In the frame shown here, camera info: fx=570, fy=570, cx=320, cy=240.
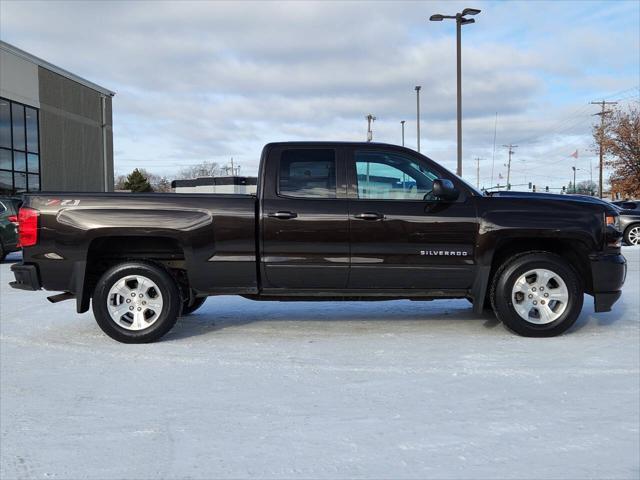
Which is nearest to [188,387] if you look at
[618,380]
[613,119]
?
[618,380]

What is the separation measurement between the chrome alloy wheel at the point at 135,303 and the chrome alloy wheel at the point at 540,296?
333cm

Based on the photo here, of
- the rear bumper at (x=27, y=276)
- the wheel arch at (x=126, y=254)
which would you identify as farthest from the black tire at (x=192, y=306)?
the rear bumper at (x=27, y=276)

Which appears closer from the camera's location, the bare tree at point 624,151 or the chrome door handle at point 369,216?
the chrome door handle at point 369,216

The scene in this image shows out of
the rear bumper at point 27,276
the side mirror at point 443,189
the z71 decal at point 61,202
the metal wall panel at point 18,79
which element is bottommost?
the rear bumper at point 27,276

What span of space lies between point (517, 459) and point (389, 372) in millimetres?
1479

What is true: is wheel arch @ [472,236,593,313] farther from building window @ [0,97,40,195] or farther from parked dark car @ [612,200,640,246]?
building window @ [0,97,40,195]

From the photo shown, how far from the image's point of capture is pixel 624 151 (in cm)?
4334

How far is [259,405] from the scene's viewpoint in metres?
3.69

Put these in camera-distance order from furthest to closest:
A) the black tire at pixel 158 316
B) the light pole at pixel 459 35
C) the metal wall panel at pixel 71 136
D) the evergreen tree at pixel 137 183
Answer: the evergreen tree at pixel 137 183, the metal wall panel at pixel 71 136, the light pole at pixel 459 35, the black tire at pixel 158 316

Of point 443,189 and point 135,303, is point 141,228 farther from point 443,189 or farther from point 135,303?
point 443,189

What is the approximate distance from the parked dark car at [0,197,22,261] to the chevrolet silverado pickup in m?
9.17

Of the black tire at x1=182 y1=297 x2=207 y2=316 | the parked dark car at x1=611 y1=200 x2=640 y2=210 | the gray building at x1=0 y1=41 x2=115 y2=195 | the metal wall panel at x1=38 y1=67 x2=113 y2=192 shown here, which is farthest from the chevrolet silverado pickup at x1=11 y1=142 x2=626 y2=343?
the metal wall panel at x1=38 y1=67 x2=113 y2=192

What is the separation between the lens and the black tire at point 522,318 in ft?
17.3

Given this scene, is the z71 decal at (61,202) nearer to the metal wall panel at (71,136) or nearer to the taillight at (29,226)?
the taillight at (29,226)
